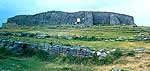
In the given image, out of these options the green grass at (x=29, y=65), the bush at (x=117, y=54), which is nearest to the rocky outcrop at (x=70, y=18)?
the green grass at (x=29, y=65)

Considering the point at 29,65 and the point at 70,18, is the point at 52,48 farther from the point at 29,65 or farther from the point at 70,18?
the point at 70,18

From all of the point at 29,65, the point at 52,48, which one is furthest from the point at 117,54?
the point at 29,65

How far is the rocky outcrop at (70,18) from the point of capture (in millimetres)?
91250

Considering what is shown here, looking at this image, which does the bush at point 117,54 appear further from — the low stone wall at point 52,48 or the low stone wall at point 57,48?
the low stone wall at point 52,48

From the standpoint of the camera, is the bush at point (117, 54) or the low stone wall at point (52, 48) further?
the low stone wall at point (52, 48)

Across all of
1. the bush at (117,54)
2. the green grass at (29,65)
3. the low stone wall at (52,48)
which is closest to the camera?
the green grass at (29,65)

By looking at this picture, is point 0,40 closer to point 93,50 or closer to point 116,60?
point 93,50

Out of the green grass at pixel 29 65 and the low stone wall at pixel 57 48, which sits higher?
the low stone wall at pixel 57 48

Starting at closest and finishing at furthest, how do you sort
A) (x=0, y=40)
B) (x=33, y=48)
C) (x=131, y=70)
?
(x=131, y=70) < (x=33, y=48) < (x=0, y=40)

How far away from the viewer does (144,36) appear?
167 feet

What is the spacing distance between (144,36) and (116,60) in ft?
48.4

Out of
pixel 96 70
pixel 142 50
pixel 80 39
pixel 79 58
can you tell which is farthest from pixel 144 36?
pixel 96 70

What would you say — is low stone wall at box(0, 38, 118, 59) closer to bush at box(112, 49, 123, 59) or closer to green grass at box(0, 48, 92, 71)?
bush at box(112, 49, 123, 59)

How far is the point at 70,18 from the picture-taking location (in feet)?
307
